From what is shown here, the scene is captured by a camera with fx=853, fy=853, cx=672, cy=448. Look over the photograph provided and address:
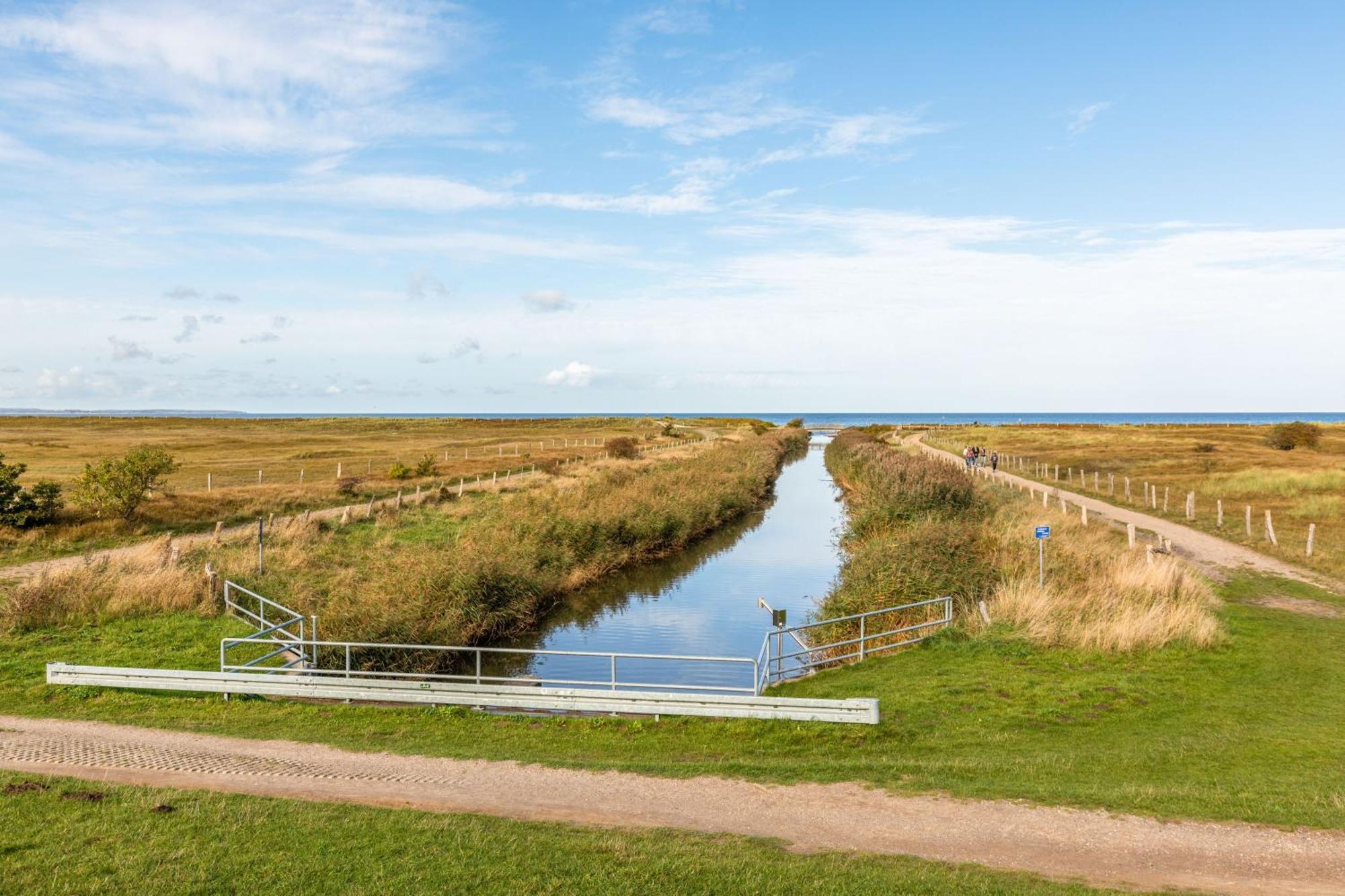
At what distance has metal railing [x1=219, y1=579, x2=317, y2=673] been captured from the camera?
1666 centimetres

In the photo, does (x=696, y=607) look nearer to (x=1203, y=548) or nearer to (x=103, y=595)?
(x=103, y=595)

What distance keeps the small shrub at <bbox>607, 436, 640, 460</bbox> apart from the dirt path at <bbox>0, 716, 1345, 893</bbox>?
56.6 meters

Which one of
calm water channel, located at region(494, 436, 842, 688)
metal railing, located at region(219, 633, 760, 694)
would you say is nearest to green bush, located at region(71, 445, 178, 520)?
metal railing, located at region(219, 633, 760, 694)

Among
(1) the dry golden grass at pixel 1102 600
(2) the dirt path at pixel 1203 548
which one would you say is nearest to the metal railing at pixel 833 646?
(1) the dry golden grass at pixel 1102 600

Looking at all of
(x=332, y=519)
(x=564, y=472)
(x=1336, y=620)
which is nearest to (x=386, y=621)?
(x=332, y=519)

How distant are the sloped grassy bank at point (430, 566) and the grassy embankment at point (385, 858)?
1058 centimetres

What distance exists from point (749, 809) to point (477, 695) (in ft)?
20.4

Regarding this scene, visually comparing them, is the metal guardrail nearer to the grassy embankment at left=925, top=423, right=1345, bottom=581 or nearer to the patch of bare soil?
the patch of bare soil

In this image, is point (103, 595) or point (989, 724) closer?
point (989, 724)

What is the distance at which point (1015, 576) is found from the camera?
2372 cm

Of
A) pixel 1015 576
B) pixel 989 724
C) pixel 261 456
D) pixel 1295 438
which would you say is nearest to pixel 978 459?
pixel 1295 438

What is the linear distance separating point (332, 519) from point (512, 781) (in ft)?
91.0

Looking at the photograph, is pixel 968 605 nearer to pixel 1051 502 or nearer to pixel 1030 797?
pixel 1030 797

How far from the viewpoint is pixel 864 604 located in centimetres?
2270
